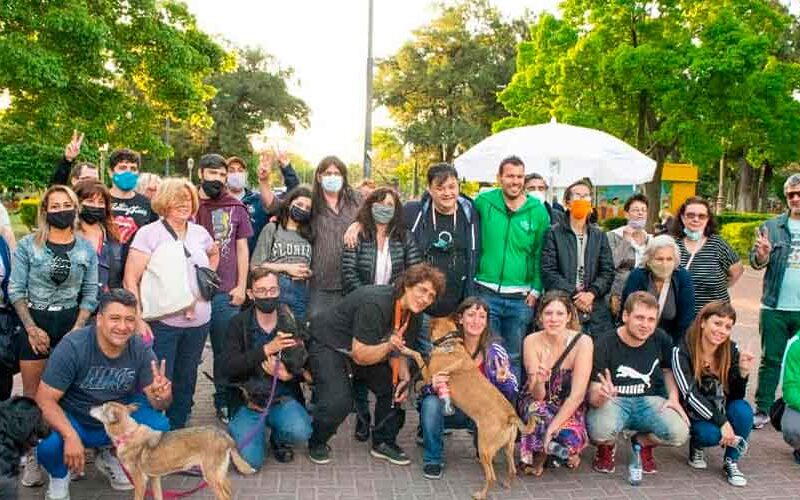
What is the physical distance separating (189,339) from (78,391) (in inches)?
Answer: 35.2

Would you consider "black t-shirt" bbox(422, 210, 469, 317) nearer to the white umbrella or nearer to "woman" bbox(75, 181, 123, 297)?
"woman" bbox(75, 181, 123, 297)

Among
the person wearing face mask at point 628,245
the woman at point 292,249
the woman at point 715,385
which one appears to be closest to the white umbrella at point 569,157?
the person wearing face mask at point 628,245

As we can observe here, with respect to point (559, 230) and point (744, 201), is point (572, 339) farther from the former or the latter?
point (744, 201)

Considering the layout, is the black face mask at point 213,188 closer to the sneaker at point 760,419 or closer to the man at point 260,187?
the man at point 260,187

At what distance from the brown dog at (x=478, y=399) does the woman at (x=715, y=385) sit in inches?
50.0

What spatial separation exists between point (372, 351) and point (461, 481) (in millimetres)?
1057

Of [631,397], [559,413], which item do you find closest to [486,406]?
[559,413]

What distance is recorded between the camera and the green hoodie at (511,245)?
5.25m

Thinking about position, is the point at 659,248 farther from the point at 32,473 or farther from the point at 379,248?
the point at 32,473

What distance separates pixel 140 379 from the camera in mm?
4066

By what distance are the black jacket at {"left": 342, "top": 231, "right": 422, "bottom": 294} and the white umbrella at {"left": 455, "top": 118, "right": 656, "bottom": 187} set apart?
2.88 metres

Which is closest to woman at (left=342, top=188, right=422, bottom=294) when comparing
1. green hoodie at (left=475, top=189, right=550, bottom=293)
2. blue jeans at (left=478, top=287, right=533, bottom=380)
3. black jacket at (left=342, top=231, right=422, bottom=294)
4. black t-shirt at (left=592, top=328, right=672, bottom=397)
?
black jacket at (left=342, top=231, right=422, bottom=294)

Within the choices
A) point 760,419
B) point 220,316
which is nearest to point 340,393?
point 220,316

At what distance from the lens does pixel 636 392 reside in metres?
4.59
